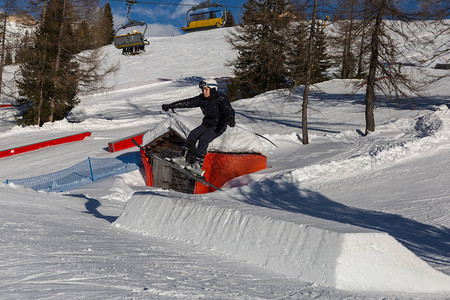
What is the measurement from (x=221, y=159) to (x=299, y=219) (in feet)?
30.9

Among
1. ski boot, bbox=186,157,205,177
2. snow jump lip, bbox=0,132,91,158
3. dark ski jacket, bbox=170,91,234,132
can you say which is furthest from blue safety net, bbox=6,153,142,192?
dark ski jacket, bbox=170,91,234,132

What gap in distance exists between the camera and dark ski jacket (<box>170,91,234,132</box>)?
882cm

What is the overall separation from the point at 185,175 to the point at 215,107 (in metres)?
6.02

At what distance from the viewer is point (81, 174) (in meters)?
16.9

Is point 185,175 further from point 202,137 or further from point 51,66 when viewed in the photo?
point 51,66

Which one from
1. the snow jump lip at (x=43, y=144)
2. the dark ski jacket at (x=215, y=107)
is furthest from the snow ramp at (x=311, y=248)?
the snow jump lip at (x=43, y=144)

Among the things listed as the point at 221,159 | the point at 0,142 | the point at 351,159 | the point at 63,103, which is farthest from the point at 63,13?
the point at 351,159

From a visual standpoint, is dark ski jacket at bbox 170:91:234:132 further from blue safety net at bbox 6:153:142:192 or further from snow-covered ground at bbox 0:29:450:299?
blue safety net at bbox 6:153:142:192

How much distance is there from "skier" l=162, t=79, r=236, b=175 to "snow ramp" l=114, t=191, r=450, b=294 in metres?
3.43

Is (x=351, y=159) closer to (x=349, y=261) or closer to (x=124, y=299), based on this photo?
(x=349, y=261)

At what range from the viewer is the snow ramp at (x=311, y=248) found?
3.99 meters

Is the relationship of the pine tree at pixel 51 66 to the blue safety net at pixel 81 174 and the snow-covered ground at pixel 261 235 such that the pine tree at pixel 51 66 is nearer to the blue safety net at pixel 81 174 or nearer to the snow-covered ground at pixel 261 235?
the blue safety net at pixel 81 174

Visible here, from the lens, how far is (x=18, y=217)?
21.0 ft

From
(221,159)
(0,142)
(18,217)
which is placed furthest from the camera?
(0,142)
